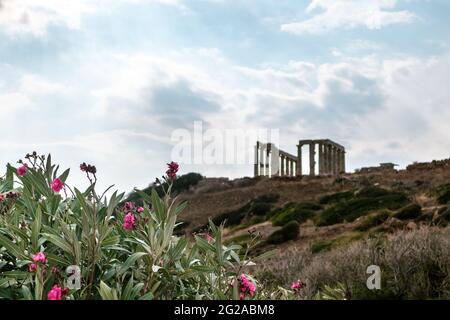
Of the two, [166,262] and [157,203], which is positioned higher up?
[157,203]

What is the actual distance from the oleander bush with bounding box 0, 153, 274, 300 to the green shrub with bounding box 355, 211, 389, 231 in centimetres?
2051

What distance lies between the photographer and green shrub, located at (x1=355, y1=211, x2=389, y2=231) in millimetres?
23986

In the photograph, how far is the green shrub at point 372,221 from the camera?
23986 mm

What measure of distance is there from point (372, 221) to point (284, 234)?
3719 millimetres

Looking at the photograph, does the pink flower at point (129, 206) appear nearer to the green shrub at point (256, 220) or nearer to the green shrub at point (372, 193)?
the green shrub at point (372, 193)

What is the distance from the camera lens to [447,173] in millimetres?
43156

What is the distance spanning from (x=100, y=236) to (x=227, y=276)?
102 cm

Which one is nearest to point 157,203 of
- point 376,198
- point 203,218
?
point 376,198

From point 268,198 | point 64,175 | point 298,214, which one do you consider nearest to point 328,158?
point 268,198

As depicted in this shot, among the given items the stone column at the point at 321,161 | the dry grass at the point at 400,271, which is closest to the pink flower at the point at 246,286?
the dry grass at the point at 400,271

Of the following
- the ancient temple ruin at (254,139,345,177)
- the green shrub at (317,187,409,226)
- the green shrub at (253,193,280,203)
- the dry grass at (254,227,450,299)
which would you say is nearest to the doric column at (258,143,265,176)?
the ancient temple ruin at (254,139,345,177)

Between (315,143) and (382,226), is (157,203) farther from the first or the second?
(315,143)
